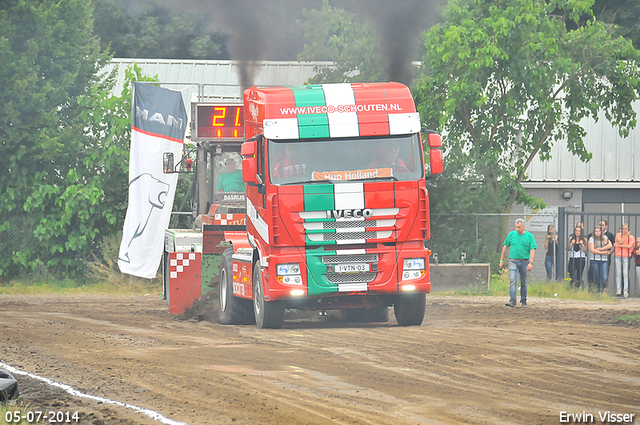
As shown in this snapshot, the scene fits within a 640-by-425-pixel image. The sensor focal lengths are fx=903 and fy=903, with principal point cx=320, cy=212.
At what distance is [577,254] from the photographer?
22.1 m

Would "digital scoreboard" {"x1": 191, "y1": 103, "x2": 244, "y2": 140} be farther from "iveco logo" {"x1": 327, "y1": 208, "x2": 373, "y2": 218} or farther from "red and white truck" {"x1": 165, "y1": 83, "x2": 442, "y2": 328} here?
"iveco logo" {"x1": 327, "y1": 208, "x2": 373, "y2": 218}

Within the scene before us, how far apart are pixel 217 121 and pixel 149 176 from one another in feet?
19.6

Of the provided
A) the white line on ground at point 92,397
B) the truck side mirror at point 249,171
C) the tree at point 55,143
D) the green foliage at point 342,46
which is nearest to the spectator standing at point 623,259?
the green foliage at point 342,46

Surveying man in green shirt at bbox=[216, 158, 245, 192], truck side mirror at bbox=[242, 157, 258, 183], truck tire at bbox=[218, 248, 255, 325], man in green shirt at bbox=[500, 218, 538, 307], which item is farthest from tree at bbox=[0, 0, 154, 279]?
truck side mirror at bbox=[242, 157, 258, 183]

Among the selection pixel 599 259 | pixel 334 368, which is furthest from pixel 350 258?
pixel 599 259

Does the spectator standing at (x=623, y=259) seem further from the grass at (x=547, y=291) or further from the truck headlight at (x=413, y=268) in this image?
the truck headlight at (x=413, y=268)

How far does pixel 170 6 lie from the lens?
55.4ft

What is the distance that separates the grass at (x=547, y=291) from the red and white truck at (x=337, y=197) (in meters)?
8.53

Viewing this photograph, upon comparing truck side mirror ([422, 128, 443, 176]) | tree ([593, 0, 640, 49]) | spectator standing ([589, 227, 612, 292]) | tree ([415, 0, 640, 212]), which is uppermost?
tree ([593, 0, 640, 49])

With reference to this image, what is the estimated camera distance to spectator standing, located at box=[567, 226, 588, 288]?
22000 millimetres

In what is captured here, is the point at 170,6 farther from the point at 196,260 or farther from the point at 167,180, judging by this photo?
the point at 167,180

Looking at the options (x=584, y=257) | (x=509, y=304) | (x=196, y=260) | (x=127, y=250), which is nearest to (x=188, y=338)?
(x=196, y=260)

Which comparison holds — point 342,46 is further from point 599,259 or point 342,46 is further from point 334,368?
point 334,368

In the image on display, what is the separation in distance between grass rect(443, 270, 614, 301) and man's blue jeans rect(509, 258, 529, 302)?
3.05m
